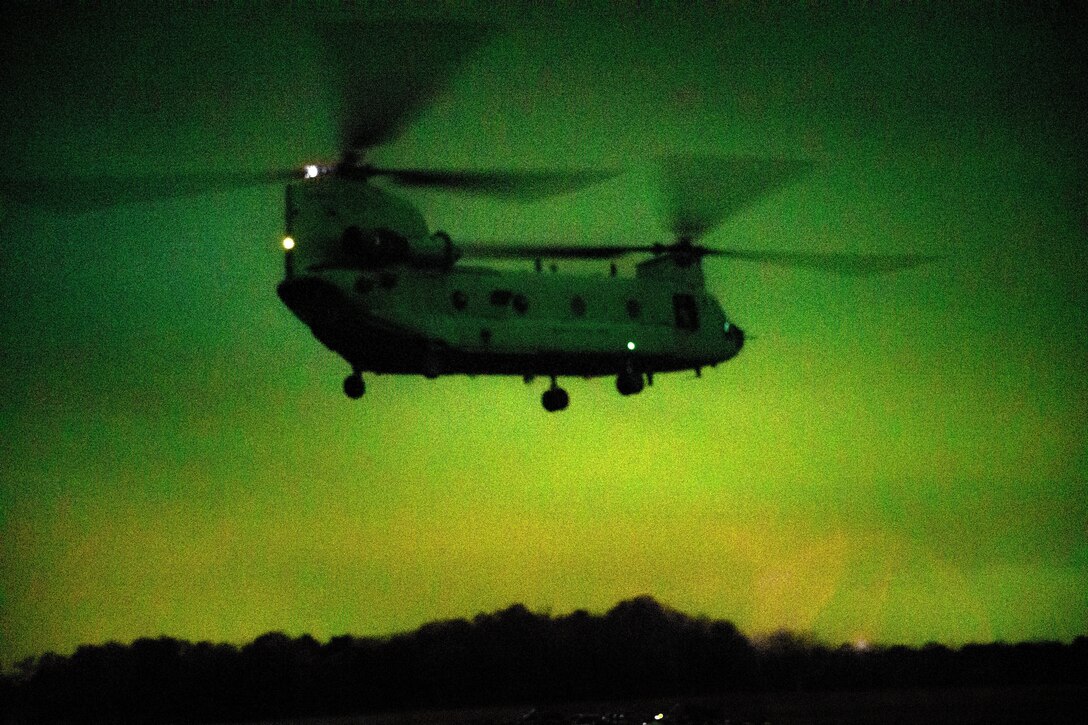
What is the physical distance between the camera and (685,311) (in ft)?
141

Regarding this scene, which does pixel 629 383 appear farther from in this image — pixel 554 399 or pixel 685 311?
pixel 685 311

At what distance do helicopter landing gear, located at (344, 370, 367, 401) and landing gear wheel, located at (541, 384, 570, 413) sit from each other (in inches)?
207

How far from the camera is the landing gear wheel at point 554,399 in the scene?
4088cm

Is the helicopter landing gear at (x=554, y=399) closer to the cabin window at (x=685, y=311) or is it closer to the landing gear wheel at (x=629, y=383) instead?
the landing gear wheel at (x=629, y=383)

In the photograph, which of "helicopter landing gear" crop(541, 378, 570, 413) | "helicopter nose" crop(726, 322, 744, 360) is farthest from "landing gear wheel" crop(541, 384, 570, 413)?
"helicopter nose" crop(726, 322, 744, 360)

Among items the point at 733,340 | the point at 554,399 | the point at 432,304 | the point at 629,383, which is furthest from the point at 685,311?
the point at 432,304

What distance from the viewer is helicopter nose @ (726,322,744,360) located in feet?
145

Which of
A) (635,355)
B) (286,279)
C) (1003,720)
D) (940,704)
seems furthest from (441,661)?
(286,279)

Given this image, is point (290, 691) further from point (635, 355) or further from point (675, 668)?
point (635, 355)

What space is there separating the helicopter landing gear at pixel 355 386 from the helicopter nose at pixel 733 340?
1107cm

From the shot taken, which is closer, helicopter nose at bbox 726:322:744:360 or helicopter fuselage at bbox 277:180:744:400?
helicopter fuselage at bbox 277:180:744:400

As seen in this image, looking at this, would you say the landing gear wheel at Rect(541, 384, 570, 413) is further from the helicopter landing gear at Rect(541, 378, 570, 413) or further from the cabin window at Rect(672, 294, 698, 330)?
the cabin window at Rect(672, 294, 698, 330)

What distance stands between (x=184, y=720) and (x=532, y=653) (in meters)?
13.5

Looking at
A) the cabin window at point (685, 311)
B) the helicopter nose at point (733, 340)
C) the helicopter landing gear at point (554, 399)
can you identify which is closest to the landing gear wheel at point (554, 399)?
the helicopter landing gear at point (554, 399)
